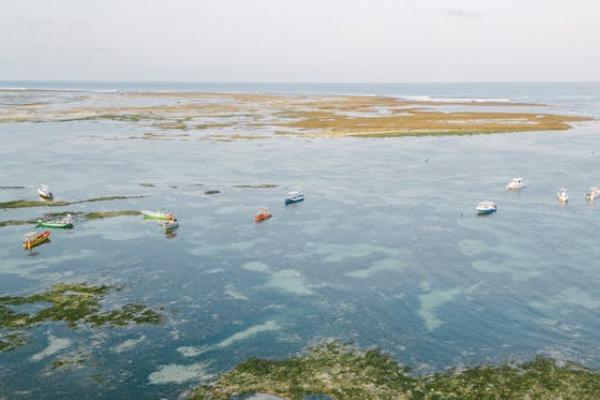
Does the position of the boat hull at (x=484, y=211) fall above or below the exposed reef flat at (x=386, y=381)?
above

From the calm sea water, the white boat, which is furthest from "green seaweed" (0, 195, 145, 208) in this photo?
the white boat

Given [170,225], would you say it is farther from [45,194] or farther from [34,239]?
[45,194]

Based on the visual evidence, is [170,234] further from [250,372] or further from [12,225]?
[250,372]

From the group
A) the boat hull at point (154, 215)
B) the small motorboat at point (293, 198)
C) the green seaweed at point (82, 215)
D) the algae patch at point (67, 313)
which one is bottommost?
the algae patch at point (67, 313)

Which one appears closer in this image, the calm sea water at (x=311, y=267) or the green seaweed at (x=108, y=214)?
the calm sea water at (x=311, y=267)

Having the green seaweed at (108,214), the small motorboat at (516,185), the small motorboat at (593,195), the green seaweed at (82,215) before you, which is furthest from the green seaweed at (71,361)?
the small motorboat at (593,195)

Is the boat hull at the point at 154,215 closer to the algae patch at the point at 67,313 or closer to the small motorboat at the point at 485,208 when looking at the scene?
the algae patch at the point at 67,313

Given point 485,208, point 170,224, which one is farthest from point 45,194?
point 485,208
